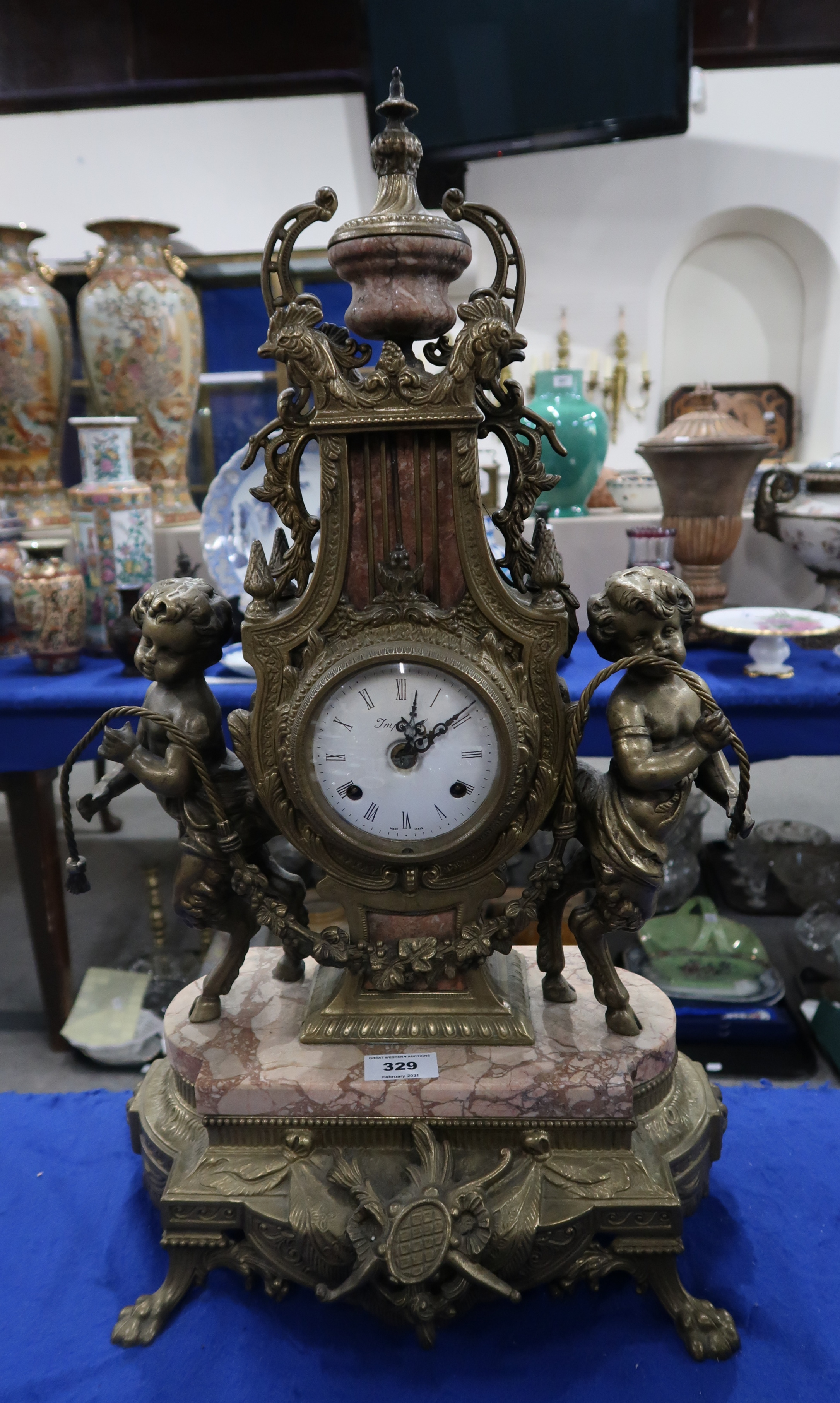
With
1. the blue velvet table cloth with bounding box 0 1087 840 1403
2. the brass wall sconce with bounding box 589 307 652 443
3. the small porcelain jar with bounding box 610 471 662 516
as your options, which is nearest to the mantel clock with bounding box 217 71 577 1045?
the blue velvet table cloth with bounding box 0 1087 840 1403

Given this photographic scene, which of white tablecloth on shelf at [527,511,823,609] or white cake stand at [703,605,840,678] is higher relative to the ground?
white tablecloth on shelf at [527,511,823,609]

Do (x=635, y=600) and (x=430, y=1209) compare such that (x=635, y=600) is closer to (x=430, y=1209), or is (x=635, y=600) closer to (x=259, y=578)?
(x=259, y=578)

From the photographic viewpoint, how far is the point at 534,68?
3312mm

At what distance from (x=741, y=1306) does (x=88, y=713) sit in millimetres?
1707

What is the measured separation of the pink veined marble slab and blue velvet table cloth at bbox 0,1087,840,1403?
0.23 meters

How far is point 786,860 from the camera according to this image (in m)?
3.01

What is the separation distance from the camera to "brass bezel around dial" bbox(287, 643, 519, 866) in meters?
1.03

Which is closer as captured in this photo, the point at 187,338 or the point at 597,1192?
the point at 597,1192

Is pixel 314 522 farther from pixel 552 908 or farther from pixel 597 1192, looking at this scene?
pixel 597 1192

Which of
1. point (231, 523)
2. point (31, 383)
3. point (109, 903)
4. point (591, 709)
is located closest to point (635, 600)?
point (591, 709)

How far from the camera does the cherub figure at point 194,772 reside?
1079 millimetres

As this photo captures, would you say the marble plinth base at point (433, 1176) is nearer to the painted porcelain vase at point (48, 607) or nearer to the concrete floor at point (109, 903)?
the concrete floor at point (109, 903)

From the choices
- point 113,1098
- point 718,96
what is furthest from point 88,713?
point 718,96

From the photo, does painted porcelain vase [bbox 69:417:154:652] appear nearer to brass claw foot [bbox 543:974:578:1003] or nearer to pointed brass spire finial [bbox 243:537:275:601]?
pointed brass spire finial [bbox 243:537:275:601]
